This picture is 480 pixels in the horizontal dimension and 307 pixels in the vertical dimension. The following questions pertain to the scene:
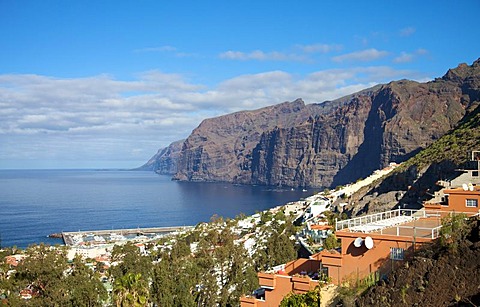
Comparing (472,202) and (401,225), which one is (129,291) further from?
(472,202)

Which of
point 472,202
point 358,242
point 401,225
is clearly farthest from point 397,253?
point 472,202

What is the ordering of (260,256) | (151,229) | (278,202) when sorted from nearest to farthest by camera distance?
(260,256) < (151,229) < (278,202)

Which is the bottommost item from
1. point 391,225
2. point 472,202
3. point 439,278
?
point 439,278

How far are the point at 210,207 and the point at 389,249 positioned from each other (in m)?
120

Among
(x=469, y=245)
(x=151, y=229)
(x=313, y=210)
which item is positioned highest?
(x=469, y=245)

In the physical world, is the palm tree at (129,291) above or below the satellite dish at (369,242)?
below

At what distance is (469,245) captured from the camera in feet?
38.9

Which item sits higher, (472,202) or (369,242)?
(472,202)

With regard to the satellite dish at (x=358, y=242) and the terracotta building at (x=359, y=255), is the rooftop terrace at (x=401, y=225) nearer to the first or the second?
the terracotta building at (x=359, y=255)

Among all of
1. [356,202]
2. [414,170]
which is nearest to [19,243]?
[356,202]

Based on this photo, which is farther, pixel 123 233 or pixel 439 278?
pixel 123 233

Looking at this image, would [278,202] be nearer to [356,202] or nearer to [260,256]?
[356,202]

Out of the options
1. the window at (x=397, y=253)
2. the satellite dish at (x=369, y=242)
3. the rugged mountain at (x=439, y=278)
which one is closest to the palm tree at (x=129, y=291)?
the satellite dish at (x=369, y=242)

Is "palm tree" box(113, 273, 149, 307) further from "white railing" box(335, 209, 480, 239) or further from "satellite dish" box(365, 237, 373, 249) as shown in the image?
"satellite dish" box(365, 237, 373, 249)
